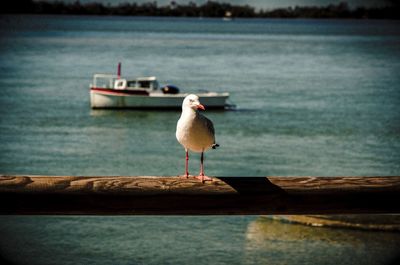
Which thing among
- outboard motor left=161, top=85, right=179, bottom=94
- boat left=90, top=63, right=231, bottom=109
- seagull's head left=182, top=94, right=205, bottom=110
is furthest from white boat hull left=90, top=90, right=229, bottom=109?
seagull's head left=182, top=94, right=205, bottom=110

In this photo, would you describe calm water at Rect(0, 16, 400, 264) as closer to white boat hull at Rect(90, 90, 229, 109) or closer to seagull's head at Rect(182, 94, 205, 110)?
white boat hull at Rect(90, 90, 229, 109)

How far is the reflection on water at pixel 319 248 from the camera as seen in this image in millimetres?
15141

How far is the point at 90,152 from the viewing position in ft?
102

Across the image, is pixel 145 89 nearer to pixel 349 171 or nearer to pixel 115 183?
pixel 349 171

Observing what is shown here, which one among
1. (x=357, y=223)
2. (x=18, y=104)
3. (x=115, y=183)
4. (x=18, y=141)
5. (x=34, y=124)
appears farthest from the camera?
(x=18, y=104)

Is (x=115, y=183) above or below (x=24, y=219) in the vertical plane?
above

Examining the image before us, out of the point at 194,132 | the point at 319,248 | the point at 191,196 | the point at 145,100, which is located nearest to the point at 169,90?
the point at 145,100

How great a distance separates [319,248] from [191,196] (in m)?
13.1

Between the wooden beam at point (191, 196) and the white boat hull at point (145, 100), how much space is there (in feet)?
130

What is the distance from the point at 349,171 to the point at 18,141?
1392cm

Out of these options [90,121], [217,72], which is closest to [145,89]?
[90,121]

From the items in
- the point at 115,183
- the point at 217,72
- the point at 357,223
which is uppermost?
the point at 115,183

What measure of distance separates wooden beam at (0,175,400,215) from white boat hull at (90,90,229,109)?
39528mm

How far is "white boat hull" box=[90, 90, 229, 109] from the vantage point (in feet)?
140
